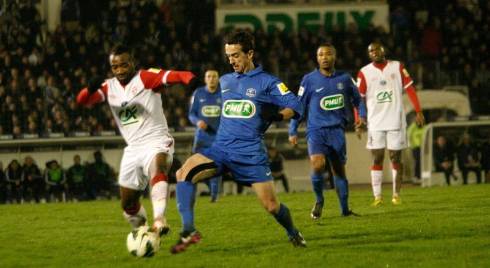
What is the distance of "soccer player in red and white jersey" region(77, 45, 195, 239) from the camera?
10.9 metres

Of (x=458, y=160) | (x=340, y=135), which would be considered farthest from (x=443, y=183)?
(x=340, y=135)

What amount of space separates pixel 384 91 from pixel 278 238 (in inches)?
217

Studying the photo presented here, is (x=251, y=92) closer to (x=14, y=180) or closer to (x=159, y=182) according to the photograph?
(x=159, y=182)

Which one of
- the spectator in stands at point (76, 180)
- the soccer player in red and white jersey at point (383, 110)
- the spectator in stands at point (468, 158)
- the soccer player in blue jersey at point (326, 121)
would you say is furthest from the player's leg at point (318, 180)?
the spectator in stands at point (76, 180)

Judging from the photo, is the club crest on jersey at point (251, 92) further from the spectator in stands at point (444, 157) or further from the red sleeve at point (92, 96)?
the spectator in stands at point (444, 157)

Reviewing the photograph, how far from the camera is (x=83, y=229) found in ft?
45.6

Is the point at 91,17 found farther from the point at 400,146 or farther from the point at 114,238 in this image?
the point at 114,238

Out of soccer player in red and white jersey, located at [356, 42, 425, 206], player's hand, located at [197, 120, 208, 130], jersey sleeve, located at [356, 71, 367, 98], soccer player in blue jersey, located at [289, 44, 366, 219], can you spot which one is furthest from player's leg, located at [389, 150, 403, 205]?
player's hand, located at [197, 120, 208, 130]

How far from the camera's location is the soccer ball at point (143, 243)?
998cm

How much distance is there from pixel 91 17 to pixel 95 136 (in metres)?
6.03

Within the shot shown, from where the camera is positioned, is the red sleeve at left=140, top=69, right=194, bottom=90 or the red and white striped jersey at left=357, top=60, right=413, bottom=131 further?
the red and white striped jersey at left=357, top=60, right=413, bottom=131

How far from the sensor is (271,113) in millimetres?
10430

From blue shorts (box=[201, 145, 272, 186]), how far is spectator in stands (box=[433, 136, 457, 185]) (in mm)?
14615

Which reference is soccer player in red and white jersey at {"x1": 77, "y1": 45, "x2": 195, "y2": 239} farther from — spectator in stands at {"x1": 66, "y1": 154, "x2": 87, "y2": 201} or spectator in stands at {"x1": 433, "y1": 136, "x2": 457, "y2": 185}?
spectator in stands at {"x1": 433, "y1": 136, "x2": 457, "y2": 185}
